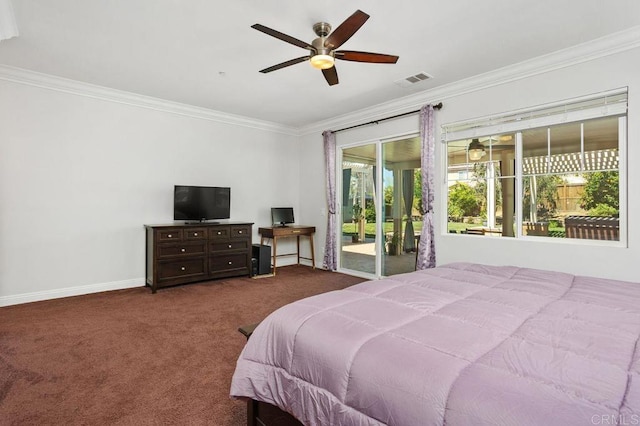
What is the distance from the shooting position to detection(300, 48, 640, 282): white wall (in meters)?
3.02

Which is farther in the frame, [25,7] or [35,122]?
[35,122]

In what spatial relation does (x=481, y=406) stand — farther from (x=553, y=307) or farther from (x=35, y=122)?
(x=35, y=122)

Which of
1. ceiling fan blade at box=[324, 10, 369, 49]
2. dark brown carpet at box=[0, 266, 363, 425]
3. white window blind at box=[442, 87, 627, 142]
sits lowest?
dark brown carpet at box=[0, 266, 363, 425]

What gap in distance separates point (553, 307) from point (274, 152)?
5416 millimetres

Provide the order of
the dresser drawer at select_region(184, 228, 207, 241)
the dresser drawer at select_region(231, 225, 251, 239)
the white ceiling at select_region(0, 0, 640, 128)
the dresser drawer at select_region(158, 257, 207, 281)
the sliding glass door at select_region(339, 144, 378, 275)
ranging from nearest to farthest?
the white ceiling at select_region(0, 0, 640, 128), the dresser drawer at select_region(158, 257, 207, 281), the dresser drawer at select_region(184, 228, 207, 241), the dresser drawer at select_region(231, 225, 251, 239), the sliding glass door at select_region(339, 144, 378, 275)

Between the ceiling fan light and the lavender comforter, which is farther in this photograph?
the ceiling fan light

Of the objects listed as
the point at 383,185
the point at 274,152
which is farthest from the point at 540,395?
the point at 274,152

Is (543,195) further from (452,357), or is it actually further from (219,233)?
(219,233)

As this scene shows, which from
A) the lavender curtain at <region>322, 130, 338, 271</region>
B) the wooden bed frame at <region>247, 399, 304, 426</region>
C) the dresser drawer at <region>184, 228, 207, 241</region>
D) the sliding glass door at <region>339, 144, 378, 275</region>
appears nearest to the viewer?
the wooden bed frame at <region>247, 399, 304, 426</region>

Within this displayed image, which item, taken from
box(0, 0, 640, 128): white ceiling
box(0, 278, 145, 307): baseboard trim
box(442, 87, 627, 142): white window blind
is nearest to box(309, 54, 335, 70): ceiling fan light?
box(0, 0, 640, 128): white ceiling

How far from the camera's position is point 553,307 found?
5.36 ft

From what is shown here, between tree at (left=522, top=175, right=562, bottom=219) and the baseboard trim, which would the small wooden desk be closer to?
the baseboard trim

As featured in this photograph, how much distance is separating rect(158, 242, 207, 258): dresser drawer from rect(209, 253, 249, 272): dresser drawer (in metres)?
0.22

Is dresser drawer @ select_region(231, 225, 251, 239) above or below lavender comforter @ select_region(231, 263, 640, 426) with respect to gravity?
above
